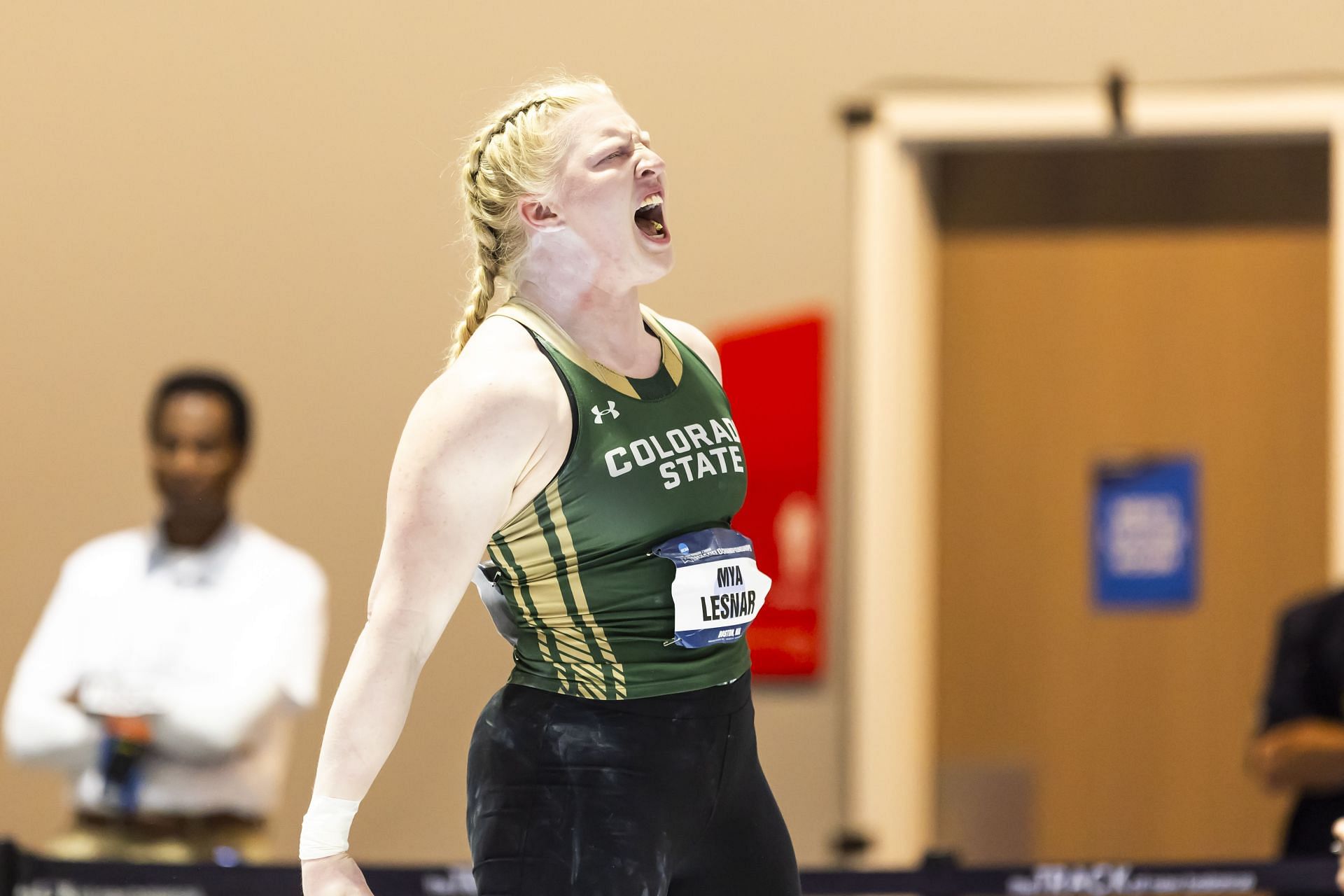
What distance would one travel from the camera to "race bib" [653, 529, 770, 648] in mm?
1658

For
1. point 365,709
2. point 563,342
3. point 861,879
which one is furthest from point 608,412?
point 861,879

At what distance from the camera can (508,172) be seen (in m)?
1.74

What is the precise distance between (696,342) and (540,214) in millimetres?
274

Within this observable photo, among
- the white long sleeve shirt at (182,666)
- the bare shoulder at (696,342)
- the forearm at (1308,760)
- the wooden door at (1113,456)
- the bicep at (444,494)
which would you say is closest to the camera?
the bicep at (444,494)

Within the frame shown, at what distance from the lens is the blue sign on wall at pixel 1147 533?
13.7 ft

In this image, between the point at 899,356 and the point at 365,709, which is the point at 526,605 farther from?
the point at 899,356

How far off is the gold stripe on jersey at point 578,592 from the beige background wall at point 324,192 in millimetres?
2319

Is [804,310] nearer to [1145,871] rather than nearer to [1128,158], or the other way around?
[1128,158]

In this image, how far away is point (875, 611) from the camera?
4.02 m

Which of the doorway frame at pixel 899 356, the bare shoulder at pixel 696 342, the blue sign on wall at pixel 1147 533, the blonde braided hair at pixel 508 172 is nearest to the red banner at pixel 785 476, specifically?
the doorway frame at pixel 899 356

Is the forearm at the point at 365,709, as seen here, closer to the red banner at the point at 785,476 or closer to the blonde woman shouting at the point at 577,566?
the blonde woman shouting at the point at 577,566

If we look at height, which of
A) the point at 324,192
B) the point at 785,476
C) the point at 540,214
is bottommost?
the point at 785,476

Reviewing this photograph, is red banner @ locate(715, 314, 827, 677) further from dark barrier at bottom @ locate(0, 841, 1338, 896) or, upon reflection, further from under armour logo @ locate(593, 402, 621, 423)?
under armour logo @ locate(593, 402, 621, 423)

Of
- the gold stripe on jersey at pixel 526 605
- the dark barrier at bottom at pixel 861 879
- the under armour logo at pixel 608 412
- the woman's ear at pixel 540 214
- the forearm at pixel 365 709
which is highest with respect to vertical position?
the woman's ear at pixel 540 214
